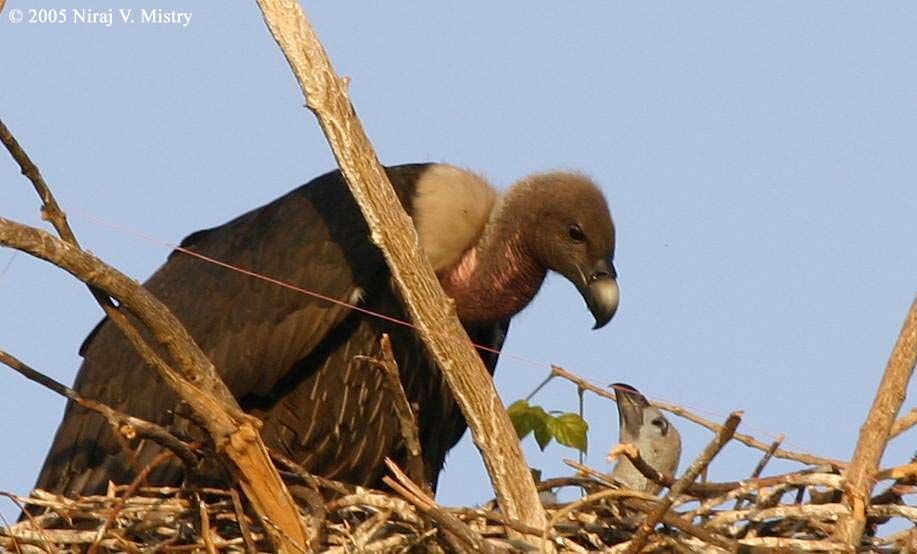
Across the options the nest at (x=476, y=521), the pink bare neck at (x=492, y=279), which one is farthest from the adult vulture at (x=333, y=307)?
the nest at (x=476, y=521)

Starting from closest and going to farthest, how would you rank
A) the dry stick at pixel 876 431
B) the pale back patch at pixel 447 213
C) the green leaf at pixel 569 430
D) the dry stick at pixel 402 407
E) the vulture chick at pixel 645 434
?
the dry stick at pixel 876 431 < the dry stick at pixel 402 407 < the green leaf at pixel 569 430 < the vulture chick at pixel 645 434 < the pale back patch at pixel 447 213

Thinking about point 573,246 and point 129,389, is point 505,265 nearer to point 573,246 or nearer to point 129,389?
point 573,246

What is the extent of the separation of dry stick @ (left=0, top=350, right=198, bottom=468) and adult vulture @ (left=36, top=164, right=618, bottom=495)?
52.3 inches

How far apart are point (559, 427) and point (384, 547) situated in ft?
3.69

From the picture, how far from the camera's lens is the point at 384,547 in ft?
19.1

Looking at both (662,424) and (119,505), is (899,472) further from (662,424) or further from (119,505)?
(119,505)

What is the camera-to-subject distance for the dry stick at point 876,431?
17.3 ft

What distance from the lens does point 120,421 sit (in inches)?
225

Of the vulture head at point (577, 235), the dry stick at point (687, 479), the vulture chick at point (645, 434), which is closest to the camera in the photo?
the dry stick at point (687, 479)

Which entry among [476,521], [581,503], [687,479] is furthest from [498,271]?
[687,479]

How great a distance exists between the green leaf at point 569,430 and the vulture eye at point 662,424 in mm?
417

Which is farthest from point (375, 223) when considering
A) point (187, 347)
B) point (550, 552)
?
point (550, 552)

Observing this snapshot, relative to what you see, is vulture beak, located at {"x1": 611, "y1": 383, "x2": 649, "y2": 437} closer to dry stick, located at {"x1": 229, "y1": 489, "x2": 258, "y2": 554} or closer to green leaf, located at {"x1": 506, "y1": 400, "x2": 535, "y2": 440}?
green leaf, located at {"x1": 506, "y1": 400, "x2": 535, "y2": 440}

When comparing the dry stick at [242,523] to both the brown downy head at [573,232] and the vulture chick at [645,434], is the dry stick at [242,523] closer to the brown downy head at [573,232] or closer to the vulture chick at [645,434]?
the vulture chick at [645,434]
